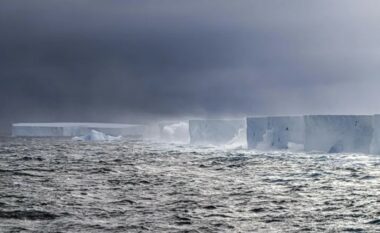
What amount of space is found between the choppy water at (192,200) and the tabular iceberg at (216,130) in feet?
77.1

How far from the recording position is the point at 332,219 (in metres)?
A: 10.1

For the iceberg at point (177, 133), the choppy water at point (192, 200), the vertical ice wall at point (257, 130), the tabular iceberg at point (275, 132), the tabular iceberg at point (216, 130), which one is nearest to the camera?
the choppy water at point (192, 200)

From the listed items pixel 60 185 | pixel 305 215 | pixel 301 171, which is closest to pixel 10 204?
pixel 60 185

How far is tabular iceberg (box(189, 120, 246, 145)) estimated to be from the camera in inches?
1769

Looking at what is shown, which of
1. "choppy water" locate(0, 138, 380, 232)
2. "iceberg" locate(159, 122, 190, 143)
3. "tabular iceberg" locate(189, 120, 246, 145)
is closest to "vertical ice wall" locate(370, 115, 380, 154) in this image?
"choppy water" locate(0, 138, 380, 232)

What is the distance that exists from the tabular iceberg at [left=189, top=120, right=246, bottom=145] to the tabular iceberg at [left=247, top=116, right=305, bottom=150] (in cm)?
863

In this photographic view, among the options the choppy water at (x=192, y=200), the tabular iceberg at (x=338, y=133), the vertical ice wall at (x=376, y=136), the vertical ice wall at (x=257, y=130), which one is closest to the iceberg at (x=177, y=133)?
the vertical ice wall at (x=257, y=130)

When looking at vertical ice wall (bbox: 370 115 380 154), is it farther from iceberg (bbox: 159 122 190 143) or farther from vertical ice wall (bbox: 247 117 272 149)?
iceberg (bbox: 159 122 190 143)

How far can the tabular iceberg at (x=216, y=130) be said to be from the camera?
4494 cm

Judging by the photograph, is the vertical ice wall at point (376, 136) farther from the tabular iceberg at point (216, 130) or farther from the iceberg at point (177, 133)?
the iceberg at point (177, 133)

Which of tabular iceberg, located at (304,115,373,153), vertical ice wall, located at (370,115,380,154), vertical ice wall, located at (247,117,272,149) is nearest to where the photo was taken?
vertical ice wall, located at (370,115,380,154)

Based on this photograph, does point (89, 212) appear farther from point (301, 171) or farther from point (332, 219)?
point (301, 171)

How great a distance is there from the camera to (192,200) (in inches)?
499

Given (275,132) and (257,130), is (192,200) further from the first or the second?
(257,130)
